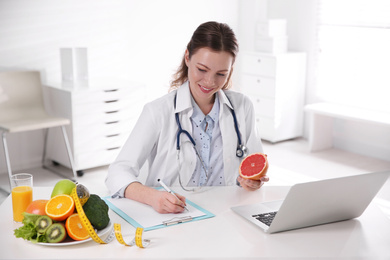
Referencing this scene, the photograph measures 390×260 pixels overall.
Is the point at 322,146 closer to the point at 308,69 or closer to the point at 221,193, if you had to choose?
the point at 308,69

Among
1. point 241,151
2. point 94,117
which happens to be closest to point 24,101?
point 94,117

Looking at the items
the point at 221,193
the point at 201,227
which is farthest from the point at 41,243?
the point at 221,193

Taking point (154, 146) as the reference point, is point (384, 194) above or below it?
below

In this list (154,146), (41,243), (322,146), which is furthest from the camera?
(322,146)

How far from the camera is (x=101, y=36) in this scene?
4.98 m

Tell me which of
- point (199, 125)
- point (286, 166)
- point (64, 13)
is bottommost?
point (286, 166)

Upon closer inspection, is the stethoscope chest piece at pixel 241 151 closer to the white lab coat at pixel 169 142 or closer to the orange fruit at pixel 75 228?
the white lab coat at pixel 169 142

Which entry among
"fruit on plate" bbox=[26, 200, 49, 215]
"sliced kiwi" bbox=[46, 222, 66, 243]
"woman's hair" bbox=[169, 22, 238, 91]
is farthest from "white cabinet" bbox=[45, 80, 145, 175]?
"sliced kiwi" bbox=[46, 222, 66, 243]

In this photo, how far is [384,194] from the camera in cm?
414

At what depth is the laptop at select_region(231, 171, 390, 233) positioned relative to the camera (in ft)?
5.36

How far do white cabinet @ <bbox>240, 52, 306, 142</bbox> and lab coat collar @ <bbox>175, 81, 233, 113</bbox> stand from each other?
3.14m

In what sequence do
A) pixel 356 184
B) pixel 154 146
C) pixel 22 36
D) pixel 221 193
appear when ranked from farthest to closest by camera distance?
pixel 22 36
pixel 154 146
pixel 221 193
pixel 356 184

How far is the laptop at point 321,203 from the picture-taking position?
1633 mm

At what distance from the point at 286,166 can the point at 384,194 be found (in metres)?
0.99
